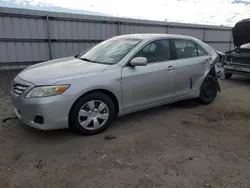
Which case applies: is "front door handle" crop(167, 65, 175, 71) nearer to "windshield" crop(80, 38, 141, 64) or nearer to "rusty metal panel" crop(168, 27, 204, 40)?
"windshield" crop(80, 38, 141, 64)

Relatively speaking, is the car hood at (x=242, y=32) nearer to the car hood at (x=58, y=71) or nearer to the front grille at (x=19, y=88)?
the car hood at (x=58, y=71)

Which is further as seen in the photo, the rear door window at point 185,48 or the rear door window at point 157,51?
the rear door window at point 185,48

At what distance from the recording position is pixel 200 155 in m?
3.14

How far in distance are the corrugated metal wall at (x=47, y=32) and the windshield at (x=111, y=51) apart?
10.8 feet

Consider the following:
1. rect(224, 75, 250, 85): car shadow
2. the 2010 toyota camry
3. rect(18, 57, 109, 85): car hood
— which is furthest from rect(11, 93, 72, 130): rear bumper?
rect(224, 75, 250, 85): car shadow

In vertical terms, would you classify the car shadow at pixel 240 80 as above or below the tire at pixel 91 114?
below

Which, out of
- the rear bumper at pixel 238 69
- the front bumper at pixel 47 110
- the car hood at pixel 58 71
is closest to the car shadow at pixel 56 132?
the front bumper at pixel 47 110

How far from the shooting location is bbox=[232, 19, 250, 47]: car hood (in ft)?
27.0

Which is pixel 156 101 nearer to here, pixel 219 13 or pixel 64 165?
pixel 64 165

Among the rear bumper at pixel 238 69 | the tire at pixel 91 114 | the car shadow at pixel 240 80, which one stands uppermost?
the rear bumper at pixel 238 69

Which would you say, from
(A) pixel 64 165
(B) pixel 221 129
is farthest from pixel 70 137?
(B) pixel 221 129

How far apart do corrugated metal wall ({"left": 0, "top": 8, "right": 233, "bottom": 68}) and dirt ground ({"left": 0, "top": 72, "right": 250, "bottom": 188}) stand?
2.90 m

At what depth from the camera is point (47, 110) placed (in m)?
3.19

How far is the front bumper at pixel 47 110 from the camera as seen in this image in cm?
318
